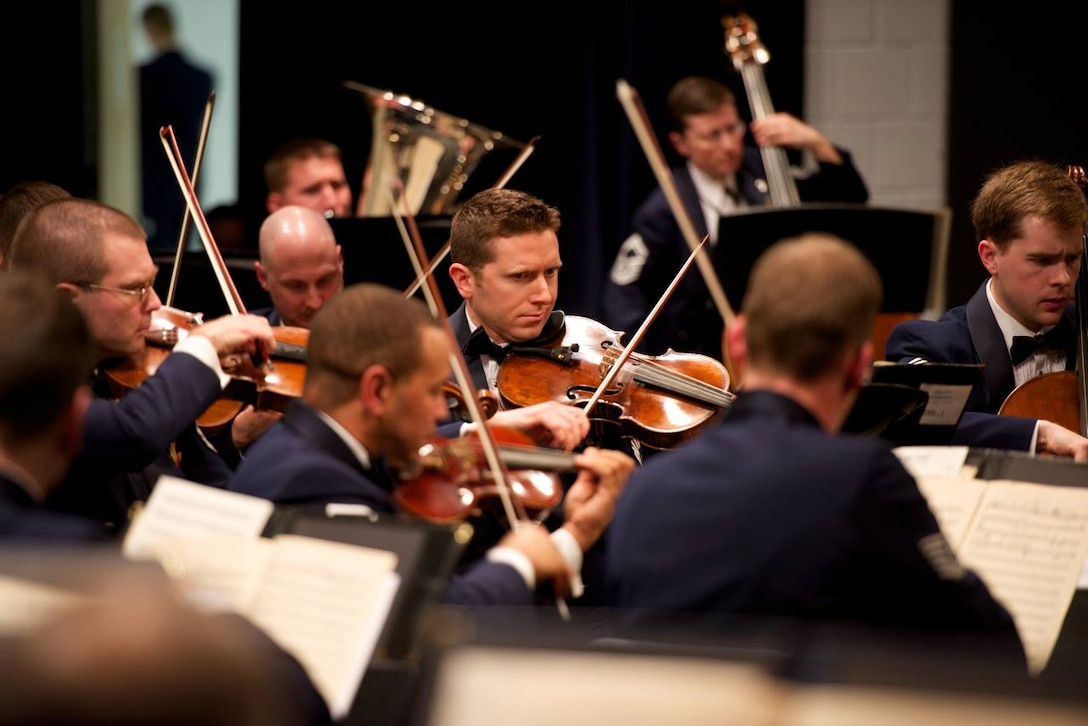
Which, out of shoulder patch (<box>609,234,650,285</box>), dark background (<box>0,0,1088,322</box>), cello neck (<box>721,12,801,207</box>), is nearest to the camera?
cello neck (<box>721,12,801,207</box>)

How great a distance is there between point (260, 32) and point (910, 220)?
10.5 feet

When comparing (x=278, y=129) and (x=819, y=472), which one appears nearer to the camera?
(x=819, y=472)

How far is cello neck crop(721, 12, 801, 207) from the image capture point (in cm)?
480

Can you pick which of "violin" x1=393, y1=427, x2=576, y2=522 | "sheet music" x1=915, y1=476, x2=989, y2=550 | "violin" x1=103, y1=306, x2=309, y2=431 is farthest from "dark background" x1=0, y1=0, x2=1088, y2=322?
"sheet music" x1=915, y1=476, x2=989, y2=550

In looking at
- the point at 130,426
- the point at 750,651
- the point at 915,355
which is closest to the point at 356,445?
the point at 130,426

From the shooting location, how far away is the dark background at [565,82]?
530 cm

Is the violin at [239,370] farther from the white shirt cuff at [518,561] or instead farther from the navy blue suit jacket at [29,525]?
the navy blue suit jacket at [29,525]

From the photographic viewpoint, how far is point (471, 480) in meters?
2.35

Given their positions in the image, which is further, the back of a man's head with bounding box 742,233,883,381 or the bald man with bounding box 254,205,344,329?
the bald man with bounding box 254,205,344,329

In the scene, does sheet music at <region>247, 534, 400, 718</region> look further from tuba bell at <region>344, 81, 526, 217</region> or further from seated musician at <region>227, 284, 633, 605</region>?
tuba bell at <region>344, 81, 526, 217</region>

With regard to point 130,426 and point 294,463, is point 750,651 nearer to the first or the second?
point 294,463

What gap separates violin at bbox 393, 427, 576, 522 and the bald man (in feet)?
4.43

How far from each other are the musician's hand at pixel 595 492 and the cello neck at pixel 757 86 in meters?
2.58

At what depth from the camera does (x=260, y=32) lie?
563cm
